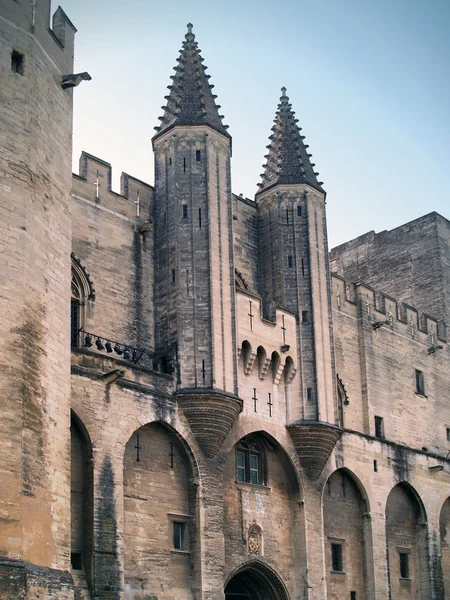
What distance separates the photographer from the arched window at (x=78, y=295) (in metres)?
26.3

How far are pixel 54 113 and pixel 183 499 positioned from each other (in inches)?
415

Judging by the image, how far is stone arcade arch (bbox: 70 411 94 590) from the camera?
22.5 metres

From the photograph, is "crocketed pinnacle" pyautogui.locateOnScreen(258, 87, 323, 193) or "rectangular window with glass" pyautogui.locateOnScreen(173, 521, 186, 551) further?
"crocketed pinnacle" pyautogui.locateOnScreen(258, 87, 323, 193)

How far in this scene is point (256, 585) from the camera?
95.1ft

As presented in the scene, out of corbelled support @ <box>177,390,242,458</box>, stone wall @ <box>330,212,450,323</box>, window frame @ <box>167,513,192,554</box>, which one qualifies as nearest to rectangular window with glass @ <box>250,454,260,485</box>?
corbelled support @ <box>177,390,242,458</box>

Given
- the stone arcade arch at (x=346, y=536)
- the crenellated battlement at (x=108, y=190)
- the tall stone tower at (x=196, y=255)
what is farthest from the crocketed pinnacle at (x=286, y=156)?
the stone arcade arch at (x=346, y=536)

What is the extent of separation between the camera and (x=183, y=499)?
2608 centimetres

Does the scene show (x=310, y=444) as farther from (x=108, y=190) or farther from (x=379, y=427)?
(x=108, y=190)

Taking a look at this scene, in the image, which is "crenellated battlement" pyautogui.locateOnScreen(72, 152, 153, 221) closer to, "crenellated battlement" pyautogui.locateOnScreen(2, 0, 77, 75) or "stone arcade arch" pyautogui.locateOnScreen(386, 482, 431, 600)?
"crenellated battlement" pyautogui.locateOnScreen(2, 0, 77, 75)

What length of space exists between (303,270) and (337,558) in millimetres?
9229

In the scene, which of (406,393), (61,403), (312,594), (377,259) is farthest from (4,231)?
(377,259)

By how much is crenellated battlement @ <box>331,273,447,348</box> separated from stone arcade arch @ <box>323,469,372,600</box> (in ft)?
21.0

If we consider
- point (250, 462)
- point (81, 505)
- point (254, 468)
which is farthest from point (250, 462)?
point (81, 505)

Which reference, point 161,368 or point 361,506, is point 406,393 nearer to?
point 361,506
